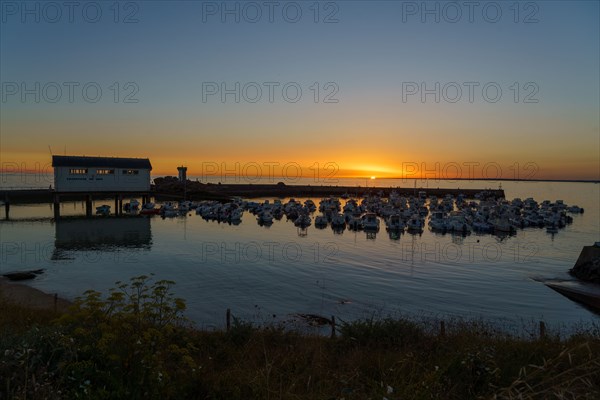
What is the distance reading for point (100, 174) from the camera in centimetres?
6575

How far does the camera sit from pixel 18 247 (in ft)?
127

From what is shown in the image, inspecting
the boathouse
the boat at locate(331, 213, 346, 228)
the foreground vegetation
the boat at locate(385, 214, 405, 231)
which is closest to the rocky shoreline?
the boat at locate(385, 214, 405, 231)

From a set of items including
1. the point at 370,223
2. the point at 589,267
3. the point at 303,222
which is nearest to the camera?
the point at 589,267

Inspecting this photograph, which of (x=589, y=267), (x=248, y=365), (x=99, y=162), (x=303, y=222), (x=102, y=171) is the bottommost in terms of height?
(x=589, y=267)

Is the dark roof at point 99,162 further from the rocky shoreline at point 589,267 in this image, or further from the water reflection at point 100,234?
the rocky shoreline at point 589,267

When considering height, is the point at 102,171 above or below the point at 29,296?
above

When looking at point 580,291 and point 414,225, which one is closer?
point 580,291

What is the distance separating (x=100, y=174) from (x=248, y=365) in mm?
65100

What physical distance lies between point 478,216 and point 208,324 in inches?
2239

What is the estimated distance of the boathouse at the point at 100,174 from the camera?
6312 cm

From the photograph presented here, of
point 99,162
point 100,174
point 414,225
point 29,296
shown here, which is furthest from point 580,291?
point 99,162

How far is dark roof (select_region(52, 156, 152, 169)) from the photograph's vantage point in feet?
208

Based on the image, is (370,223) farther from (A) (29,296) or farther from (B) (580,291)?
(A) (29,296)

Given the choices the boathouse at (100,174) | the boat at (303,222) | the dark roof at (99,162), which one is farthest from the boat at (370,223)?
the dark roof at (99,162)
